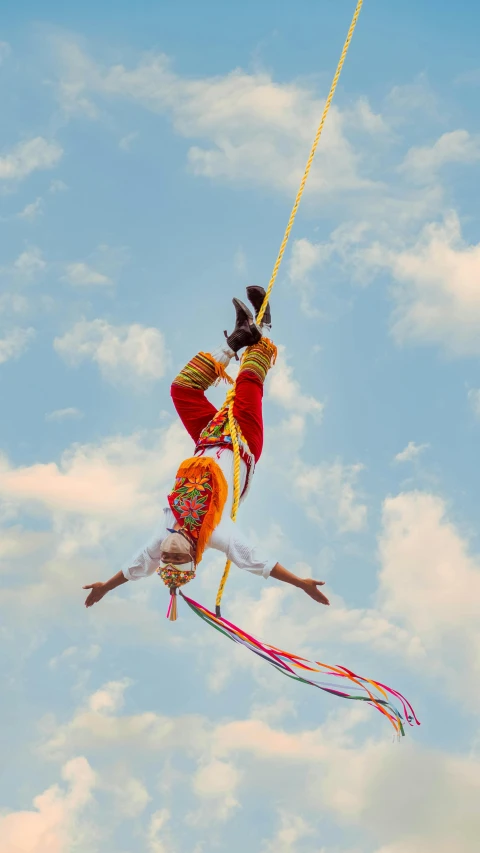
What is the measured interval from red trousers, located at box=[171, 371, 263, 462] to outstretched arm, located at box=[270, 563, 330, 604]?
1.01 metres

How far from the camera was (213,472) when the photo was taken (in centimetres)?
808

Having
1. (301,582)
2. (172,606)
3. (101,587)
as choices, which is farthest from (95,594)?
(301,582)

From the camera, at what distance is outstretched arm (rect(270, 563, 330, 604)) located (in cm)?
771

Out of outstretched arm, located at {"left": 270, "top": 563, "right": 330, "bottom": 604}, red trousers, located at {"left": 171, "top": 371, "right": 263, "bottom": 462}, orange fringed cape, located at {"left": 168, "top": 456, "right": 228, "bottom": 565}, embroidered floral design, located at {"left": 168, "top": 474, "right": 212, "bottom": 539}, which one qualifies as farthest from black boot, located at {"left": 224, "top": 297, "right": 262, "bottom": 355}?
outstretched arm, located at {"left": 270, "top": 563, "right": 330, "bottom": 604}

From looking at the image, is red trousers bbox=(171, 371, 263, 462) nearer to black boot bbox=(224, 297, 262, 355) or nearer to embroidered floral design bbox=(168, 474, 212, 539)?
black boot bbox=(224, 297, 262, 355)

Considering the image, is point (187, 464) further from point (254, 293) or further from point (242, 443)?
point (254, 293)

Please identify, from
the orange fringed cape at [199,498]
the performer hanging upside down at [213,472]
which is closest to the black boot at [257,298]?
the performer hanging upside down at [213,472]

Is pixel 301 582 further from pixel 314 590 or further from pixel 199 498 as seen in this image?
pixel 199 498

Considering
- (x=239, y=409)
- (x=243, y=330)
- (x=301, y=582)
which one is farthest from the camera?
(x=243, y=330)

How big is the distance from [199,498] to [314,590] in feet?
3.05

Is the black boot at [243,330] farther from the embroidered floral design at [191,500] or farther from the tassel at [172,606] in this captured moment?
the tassel at [172,606]

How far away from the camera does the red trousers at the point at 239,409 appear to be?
837 centimetres

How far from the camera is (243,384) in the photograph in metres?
8.46

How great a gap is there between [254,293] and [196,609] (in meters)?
2.25
